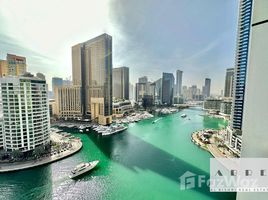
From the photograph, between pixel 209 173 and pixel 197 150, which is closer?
pixel 209 173

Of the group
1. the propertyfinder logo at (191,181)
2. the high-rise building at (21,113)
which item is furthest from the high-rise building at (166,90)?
the high-rise building at (21,113)

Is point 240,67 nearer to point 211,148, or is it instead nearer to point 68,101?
point 211,148

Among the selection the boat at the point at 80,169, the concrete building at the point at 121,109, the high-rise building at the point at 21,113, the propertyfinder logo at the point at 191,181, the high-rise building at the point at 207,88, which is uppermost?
the high-rise building at the point at 207,88

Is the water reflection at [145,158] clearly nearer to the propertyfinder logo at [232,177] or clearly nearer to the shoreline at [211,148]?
the propertyfinder logo at [232,177]

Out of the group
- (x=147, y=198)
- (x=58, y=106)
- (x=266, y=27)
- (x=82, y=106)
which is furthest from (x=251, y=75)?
(x=58, y=106)

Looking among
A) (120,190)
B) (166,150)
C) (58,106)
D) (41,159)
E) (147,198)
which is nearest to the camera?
(147,198)

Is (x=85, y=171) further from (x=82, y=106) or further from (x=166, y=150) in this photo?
(x=82, y=106)
